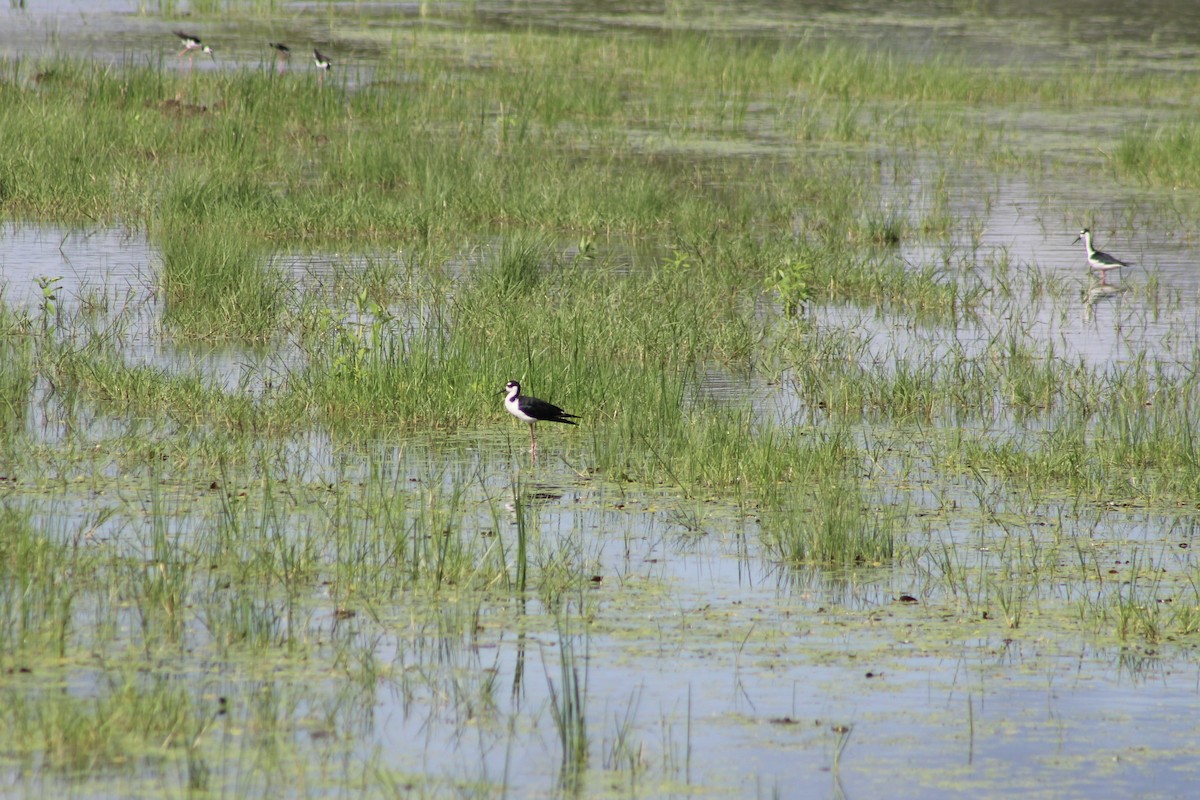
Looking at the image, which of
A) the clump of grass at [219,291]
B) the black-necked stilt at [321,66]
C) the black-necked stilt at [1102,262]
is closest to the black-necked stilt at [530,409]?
the clump of grass at [219,291]

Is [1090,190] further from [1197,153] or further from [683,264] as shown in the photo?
[683,264]

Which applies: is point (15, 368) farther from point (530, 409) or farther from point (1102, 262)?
point (1102, 262)

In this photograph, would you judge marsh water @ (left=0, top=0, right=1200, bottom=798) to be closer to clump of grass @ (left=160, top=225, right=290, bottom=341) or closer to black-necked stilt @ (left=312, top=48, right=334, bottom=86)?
clump of grass @ (left=160, top=225, right=290, bottom=341)

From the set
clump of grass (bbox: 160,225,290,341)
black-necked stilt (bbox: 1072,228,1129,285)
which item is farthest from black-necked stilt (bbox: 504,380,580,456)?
black-necked stilt (bbox: 1072,228,1129,285)

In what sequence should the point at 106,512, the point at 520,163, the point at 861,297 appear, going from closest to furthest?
the point at 106,512, the point at 861,297, the point at 520,163

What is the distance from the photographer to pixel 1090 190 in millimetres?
18234

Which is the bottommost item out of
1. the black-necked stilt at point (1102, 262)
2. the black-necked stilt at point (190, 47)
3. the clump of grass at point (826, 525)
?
the black-necked stilt at point (1102, 262)

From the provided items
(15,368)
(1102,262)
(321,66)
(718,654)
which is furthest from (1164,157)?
(718,654)

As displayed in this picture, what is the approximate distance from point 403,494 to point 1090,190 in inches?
519

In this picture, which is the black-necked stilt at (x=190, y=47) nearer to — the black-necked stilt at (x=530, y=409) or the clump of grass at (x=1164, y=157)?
the clump of grass at (x=1164, y=157)

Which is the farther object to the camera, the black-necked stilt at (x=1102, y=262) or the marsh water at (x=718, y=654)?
the black-necked stilt at (x=1102, y=262)

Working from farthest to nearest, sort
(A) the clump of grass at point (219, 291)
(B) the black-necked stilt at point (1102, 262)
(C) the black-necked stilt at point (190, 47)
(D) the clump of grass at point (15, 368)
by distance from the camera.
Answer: (C) the black-necked stilt at point (190, 47) → (B) the black-necked stilt at point (1102, 262) → (A) the clump of grass at point (219, 291) → (D) the clump of grass at point (15, 368)

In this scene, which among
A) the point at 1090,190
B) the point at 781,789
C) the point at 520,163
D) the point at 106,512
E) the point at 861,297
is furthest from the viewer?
the point at 1090,190

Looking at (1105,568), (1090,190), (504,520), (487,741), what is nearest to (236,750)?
(487,741)
